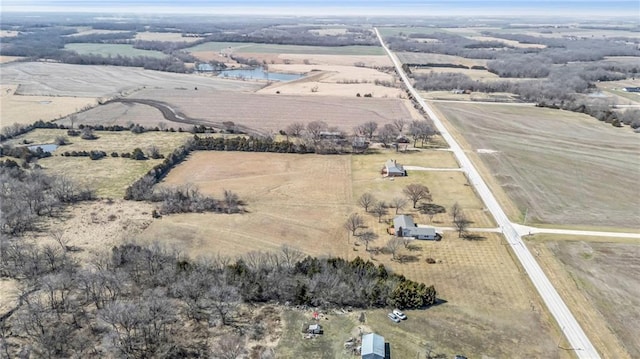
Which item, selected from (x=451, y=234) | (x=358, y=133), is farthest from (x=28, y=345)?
(x=358, y=133)

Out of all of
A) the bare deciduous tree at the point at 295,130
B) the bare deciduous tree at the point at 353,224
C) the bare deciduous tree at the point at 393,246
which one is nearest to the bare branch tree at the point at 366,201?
the bare deciduous tree at the point at 353,224

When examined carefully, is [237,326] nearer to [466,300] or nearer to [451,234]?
[466,300]

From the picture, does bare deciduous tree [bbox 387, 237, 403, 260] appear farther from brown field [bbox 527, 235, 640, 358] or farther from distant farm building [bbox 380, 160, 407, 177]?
distant farm building [bbox 380, 160, 407, 177]

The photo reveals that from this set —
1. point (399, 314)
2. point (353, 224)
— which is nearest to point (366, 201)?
point (353, 224)

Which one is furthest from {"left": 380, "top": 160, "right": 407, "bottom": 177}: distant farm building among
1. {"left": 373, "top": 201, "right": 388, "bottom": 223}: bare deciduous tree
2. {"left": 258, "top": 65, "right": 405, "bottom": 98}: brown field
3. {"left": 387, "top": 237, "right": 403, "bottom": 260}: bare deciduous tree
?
{"left": 258, "top": 65, "right": 405, "bottom": 98}: brown field

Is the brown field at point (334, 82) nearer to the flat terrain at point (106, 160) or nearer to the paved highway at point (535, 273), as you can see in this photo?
the flat terrain at point (106, 160)

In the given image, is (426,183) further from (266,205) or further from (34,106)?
(34,106)
